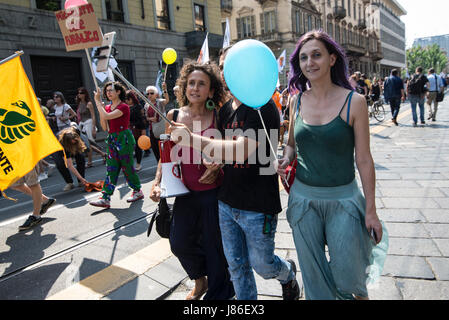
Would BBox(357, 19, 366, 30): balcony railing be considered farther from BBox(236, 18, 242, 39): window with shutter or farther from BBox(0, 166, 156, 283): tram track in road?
BBox(0, 166, 156, 283): tram track in road

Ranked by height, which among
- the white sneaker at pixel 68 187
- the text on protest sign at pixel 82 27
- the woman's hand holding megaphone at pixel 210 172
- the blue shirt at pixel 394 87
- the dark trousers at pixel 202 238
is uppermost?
the text on protest sign at pixel 82 27

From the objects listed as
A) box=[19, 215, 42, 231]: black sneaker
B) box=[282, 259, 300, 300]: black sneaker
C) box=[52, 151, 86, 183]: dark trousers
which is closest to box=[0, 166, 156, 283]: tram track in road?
box=[19, 215, 42, 231]: black sneaker

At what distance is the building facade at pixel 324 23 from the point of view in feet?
107

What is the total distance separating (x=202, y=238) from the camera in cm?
239

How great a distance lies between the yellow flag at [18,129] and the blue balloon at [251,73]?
255 centimetres

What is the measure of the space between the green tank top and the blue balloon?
0.27 meters

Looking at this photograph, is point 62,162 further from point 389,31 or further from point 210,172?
point 389,31

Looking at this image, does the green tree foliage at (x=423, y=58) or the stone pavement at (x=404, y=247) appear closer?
the stone pavement at (x=404, y=247)

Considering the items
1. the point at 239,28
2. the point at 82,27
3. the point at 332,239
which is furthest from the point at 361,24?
the point at 332,239

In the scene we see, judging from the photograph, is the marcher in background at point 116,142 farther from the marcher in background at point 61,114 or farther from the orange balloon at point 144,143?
the marcher in background at point 61,114

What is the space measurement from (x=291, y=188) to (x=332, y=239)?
1.21 feet

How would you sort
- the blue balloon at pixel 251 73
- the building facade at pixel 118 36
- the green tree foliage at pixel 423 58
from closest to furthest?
1. the blue balloon at pixel 251 73
2. the building facade at pixel 118 36
3. the green tree foliage at pixel 423 58

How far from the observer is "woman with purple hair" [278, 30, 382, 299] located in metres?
1.74

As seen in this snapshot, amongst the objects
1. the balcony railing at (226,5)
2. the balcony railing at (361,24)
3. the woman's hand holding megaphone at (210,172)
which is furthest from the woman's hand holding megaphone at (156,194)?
the balcony railing at (361,24)
